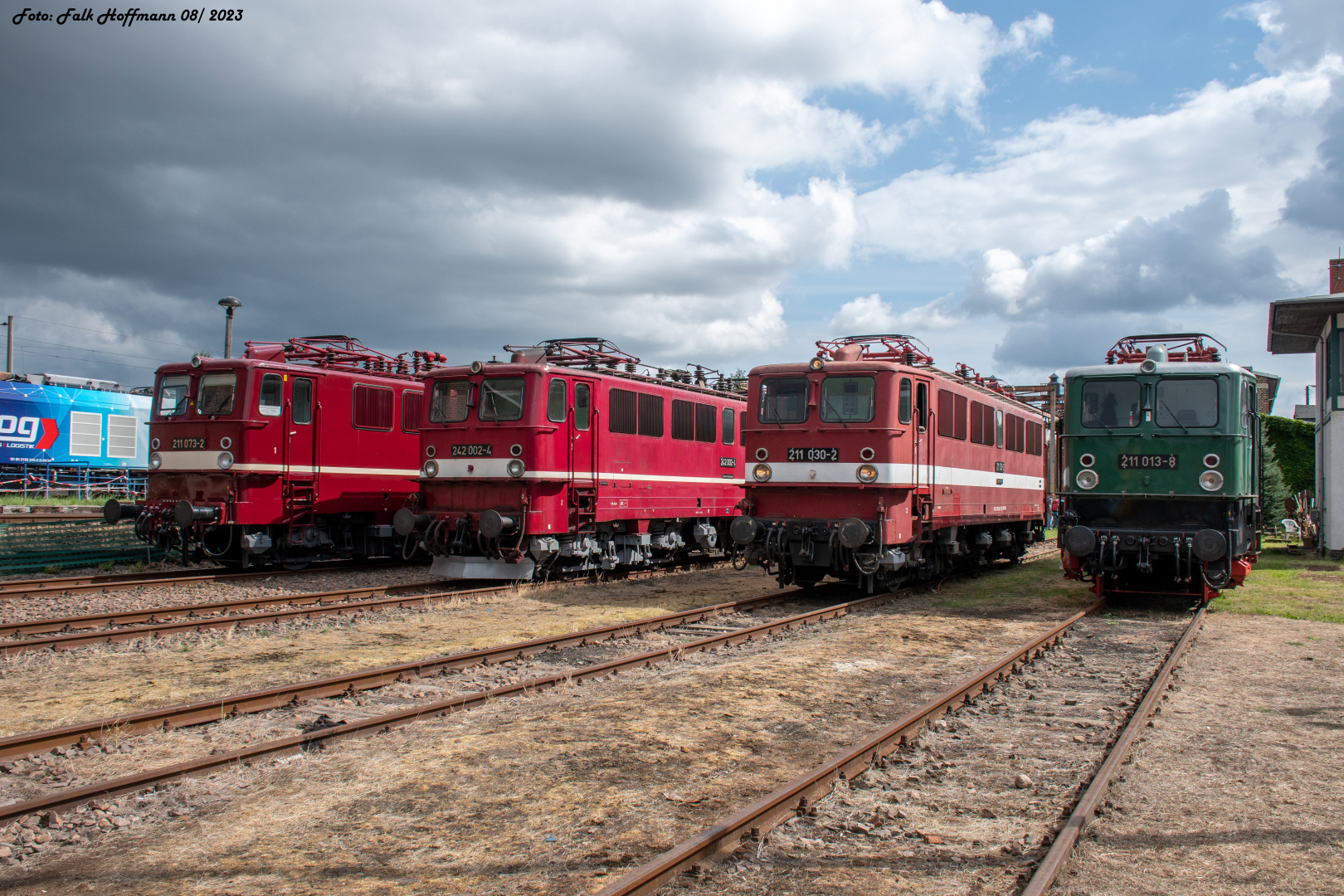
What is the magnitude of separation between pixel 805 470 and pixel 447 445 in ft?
18.8

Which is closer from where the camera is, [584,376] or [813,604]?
[813,604]

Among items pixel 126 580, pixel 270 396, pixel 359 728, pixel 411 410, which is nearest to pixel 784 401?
pixel 411 410

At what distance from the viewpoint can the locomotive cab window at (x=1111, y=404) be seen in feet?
43.8

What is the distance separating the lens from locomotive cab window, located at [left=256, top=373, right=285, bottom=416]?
1577cm

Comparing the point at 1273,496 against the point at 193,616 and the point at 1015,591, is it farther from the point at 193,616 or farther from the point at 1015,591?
the point at 193,616

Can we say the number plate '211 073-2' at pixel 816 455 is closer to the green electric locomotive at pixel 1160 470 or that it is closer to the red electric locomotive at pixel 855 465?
the red electric locomotive at pixel 855 465

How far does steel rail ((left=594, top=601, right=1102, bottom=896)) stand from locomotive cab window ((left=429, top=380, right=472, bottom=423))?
950 centimetres

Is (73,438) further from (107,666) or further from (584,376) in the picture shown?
(107,666)

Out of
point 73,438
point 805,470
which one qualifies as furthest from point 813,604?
point 73,438

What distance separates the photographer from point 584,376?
15.5 m

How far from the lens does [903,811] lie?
5.23 metres

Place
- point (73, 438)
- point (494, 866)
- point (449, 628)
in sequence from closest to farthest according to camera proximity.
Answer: point (494, 866) → point (449, 628) → point (73, 438)

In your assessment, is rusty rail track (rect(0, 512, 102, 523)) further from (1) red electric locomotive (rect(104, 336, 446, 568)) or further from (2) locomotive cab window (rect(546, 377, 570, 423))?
(2) locomotive cab window (rect(546, 377, 570, 423))

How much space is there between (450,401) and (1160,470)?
10501mm
